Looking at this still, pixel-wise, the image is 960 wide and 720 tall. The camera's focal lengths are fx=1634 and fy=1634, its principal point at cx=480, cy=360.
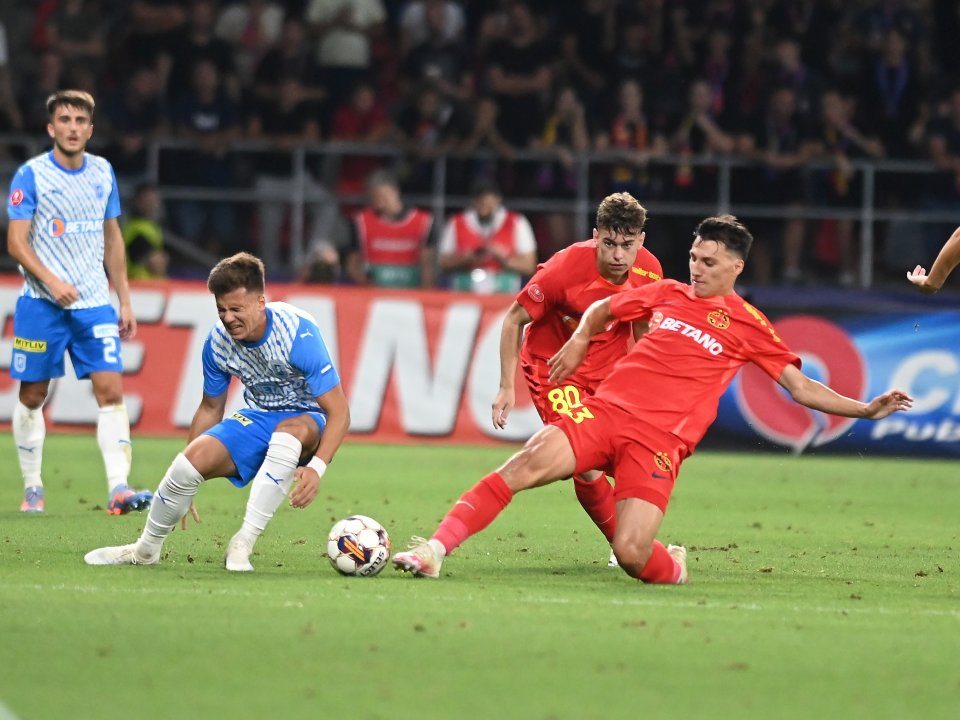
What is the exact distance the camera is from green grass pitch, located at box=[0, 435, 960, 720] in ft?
16.6

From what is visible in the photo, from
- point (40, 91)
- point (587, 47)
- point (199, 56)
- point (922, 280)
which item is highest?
point (587, 47)

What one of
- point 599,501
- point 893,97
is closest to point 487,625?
point 599,501

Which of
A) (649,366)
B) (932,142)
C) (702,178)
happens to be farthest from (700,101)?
(649,366)

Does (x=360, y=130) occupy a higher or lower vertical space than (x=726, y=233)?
higher

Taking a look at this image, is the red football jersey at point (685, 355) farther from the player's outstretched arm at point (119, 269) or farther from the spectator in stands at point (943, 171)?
the spectator in stands at point (943, 171)

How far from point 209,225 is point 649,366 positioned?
11.0 metres

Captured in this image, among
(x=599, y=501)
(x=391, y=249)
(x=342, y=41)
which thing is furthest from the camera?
(x=342, y=41)

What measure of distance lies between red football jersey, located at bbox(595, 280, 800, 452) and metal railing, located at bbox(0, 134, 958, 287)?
9.92m

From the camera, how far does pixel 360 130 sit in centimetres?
1853

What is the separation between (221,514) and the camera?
10375mm

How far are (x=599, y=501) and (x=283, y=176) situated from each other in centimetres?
1048

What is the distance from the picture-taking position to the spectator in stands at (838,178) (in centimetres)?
1845

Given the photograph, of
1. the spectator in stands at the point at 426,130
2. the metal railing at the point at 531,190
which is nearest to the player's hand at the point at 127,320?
the metal railing at the point at 531,190

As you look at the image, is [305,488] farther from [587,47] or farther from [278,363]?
[587,47]
